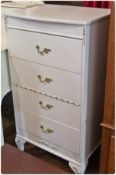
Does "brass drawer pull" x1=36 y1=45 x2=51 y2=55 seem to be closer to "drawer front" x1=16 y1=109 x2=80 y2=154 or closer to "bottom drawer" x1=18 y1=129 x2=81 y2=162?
"drawer front" x1=16 y1=109 x2=80 y2=154

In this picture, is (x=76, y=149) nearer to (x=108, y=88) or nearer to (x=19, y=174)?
(x=108, y=88)

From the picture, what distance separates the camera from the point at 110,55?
1.08 meters

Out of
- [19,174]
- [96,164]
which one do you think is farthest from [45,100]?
[19,174]

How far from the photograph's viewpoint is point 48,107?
1.42 metres

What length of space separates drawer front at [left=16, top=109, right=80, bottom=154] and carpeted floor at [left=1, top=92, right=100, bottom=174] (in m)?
0.19

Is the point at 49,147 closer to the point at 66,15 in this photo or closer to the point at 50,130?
the point at 50,130

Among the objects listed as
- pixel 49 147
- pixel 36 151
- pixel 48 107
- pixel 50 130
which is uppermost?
pixel 48 107

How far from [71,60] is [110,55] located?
0.19m

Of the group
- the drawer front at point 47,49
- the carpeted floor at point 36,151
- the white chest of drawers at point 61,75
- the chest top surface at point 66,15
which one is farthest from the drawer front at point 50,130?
the chest top surface at point 66,15

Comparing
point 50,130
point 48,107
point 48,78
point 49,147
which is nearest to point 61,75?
point 48,78

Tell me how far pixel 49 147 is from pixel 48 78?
45 centimetres

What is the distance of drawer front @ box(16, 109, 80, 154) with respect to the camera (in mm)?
1391

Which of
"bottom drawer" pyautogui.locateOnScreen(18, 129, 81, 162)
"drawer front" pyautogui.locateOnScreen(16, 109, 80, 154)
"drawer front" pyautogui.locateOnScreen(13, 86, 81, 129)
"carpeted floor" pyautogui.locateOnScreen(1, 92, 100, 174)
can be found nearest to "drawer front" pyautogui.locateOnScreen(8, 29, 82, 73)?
"drawer front" pyautogui.locateOnScreen(13, 86, 81, 129)

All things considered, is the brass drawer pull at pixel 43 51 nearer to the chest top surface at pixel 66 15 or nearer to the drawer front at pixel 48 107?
the chest top surface at pixel 66 15
